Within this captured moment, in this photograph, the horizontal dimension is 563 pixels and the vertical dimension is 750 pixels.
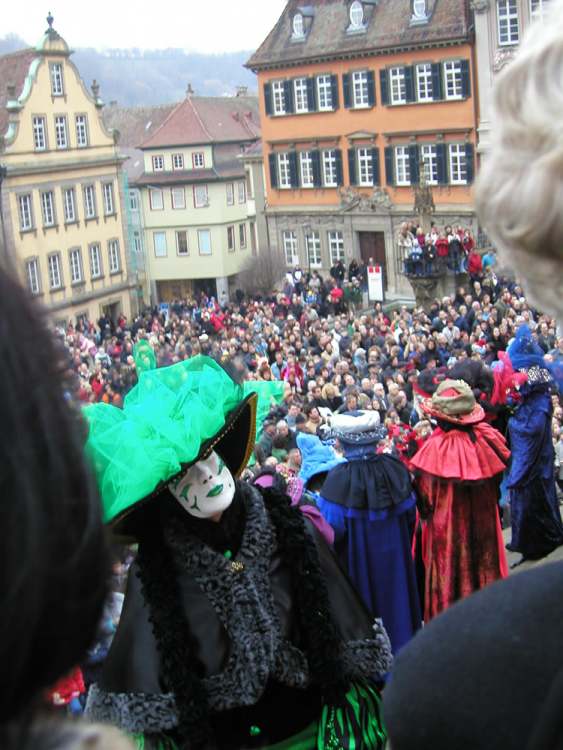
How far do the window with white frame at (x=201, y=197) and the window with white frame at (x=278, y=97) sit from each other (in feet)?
34.8

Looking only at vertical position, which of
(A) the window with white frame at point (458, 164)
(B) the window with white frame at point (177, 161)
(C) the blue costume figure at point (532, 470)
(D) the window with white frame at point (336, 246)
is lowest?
(D) the window with white frame at point (336, 246)

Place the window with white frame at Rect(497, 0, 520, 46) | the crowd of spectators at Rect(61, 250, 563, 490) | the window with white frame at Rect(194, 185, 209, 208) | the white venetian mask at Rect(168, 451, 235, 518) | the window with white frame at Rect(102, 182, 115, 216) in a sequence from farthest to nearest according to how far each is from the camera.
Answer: the window with white frame at Rect(194, 185, 209, 208) < the window with white frame at Rect(102, 182, 115, 216) < the window with white frame at Rect(497, 0, 520, 46) < the crowd of spectators at Rect(61, 250, 563, 490) < the white venetian mask at Rect(168, 451, 235, 518)

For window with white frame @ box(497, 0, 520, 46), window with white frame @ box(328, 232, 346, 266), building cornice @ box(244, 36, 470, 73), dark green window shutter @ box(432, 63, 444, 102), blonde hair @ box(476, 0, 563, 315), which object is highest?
window with white frame @ box(497, 0, 520, 46)

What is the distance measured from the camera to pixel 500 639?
1293 mm

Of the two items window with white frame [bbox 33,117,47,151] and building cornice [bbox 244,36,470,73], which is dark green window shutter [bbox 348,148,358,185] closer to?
building cornice [bbox 244,36,470,73]

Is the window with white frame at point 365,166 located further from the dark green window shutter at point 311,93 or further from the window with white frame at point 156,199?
the window with white frame at point 156,199

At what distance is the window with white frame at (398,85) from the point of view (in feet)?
135

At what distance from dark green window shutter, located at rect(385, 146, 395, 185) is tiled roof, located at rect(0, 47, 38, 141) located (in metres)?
14.8

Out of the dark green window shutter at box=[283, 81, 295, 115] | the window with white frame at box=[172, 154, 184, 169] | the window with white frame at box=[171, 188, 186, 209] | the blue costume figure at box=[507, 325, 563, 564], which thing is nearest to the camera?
the blue costume figure at box=[507, 325, 563, 564]

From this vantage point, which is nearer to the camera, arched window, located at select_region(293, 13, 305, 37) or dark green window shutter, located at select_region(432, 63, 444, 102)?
dark green window shutter, located at select_region(432, 63, 444, 102)

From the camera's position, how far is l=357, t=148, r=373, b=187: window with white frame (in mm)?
42906

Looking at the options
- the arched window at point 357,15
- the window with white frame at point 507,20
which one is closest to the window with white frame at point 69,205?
the arched window at point 357,15

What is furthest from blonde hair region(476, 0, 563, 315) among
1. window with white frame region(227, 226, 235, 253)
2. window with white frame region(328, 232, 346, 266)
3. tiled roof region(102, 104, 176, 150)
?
tiled roof region(102, 104, 176, 150)

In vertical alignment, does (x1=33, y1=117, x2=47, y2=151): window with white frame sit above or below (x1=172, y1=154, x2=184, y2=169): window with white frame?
above
